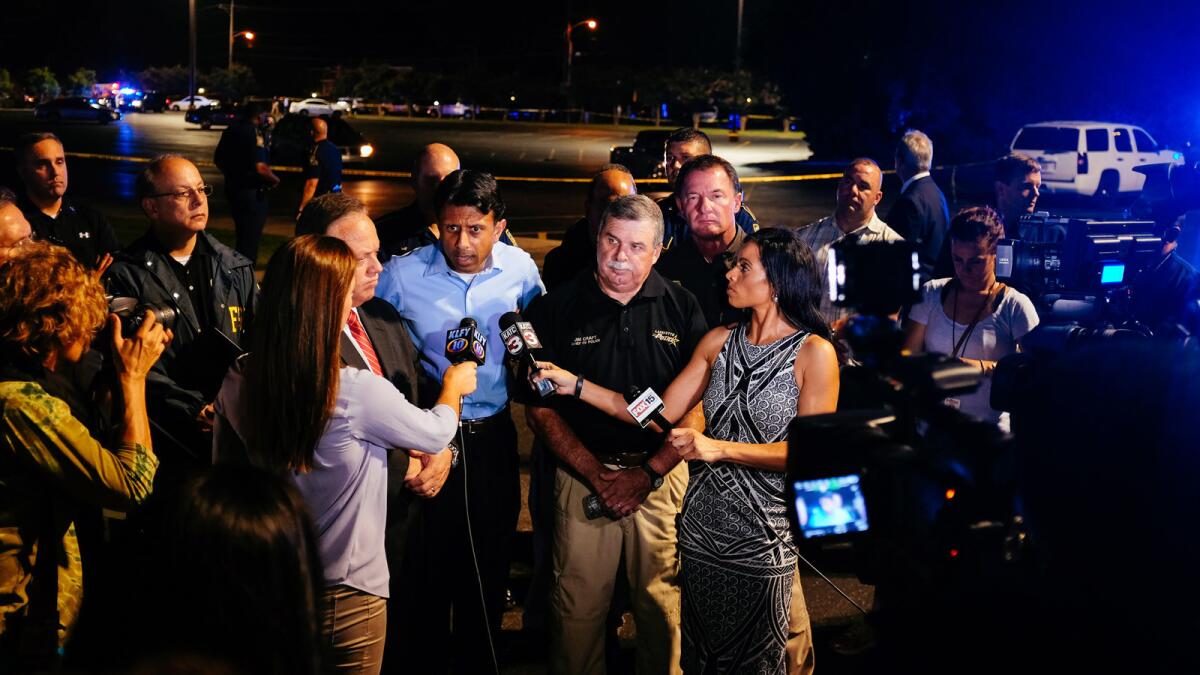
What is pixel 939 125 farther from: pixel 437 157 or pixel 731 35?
pixel 731 35

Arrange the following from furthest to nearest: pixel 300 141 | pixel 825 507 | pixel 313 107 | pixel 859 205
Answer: pixel 313 107
pixel 300 141
pixel 859 205
pixel 825 507

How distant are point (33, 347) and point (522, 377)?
1.81 m

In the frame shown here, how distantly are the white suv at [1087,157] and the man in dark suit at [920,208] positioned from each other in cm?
1894

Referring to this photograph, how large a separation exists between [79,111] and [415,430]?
60.6 meters

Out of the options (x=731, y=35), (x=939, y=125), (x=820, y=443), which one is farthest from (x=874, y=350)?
(x=731, y=35)

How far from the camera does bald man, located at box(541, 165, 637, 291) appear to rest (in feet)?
19.9

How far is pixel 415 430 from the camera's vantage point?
357cm

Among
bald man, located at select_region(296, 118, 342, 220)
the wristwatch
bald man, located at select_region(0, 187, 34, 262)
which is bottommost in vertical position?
the wristwatch

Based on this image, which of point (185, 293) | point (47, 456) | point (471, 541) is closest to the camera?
point (47, 456)

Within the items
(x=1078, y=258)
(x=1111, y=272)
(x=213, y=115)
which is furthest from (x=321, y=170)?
(x=213, y=115)

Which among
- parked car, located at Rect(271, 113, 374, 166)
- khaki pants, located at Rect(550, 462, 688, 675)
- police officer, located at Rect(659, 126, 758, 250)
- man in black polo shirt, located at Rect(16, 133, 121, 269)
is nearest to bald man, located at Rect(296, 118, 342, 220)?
man in black polo shirt, located at Rect(16, 133, 121, 269)

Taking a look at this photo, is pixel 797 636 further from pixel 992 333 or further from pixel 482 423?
pixel 992 333

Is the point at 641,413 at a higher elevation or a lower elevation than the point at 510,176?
lower

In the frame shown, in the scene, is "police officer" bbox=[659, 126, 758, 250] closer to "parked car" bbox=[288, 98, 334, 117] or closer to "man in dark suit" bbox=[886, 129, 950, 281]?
"man in dark suit" bbox=[886, 129, 950, 281]
